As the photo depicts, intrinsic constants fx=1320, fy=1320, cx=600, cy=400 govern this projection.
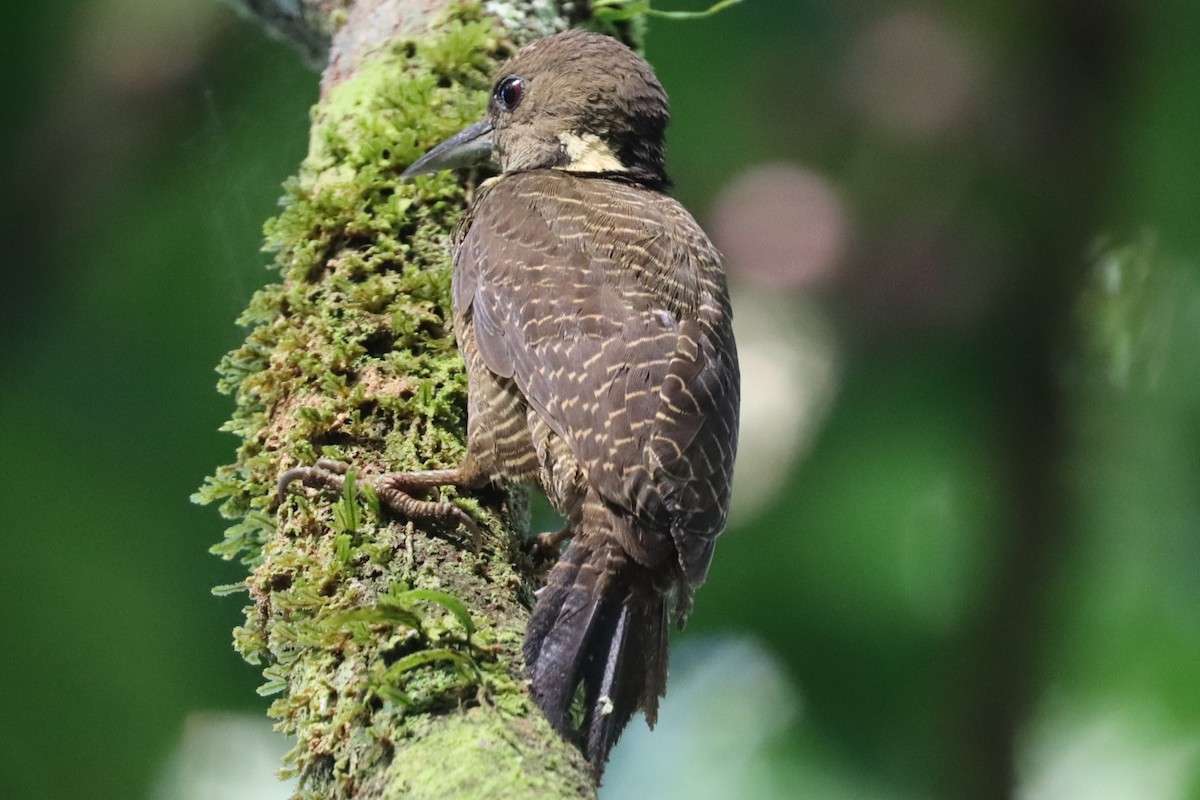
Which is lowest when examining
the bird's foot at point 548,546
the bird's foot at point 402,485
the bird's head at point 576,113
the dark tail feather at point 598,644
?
the bird's foot at point 548,546

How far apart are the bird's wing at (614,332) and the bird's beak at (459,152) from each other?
134 millimetres

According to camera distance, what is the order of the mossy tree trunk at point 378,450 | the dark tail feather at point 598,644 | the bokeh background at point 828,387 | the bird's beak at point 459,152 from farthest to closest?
the bird's beak at point 459,152 → the bokeh background at point 828,387 → the dark tail feather at point 598,644 → the mossy tree trunk at point 378,450

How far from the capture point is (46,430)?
392 cm

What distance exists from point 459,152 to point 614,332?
0.82 metres

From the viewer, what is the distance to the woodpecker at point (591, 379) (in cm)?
259

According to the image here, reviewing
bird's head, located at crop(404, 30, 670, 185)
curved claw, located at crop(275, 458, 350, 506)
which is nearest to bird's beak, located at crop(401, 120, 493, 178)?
bird's head, located at crop(404, 30, 670, 185)

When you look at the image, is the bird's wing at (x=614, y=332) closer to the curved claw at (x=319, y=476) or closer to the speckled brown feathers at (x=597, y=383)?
the speckled brown feathers at (x=597, y=383)

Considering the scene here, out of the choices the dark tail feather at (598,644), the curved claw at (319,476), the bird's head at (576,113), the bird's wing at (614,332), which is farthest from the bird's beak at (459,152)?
the dark tail feather at (598,644)

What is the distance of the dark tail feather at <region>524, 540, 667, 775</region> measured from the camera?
2.29 metres

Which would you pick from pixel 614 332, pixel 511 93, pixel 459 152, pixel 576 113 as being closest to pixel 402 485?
pixel 614 332

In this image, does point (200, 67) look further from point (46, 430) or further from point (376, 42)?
point (46, 430)

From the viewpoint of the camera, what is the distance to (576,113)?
3863 millimetres

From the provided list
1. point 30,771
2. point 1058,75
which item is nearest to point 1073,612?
point 1058,75

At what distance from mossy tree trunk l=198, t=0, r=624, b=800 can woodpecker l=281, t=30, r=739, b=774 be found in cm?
8
